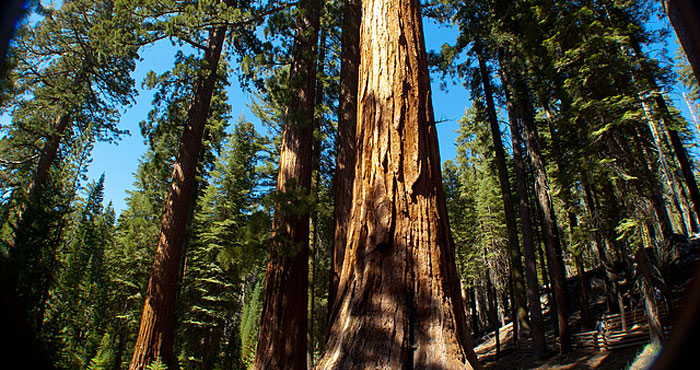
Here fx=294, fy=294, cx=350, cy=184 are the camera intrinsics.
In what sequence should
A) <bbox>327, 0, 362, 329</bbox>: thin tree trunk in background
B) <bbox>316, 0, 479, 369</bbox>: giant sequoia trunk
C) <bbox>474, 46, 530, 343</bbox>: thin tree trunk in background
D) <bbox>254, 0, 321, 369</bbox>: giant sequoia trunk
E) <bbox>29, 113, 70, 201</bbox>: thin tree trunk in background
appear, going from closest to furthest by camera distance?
<bbox>316, 0, 479, 369</bbox>: giant sequoia trunk, <bbox>254, 0, 321, 369</bbox>: giant sequoia trunk, <bbox>327, 0, 362, 329</bbox>: thin tree trunk in background, <bbox>29, 113, 70, 201</bbox>: thin tree trunk in background, <bbox>474, 46, 530, 343</bbox>: thin tree trunk in background

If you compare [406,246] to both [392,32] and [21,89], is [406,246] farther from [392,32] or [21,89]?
[21,89]

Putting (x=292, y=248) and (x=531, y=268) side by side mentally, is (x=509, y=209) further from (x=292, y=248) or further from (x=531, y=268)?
(x=292, y=248)

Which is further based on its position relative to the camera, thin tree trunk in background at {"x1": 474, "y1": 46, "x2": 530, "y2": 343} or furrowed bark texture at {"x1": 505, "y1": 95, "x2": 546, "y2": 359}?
thin tree trunk in background at {"x1": 474, "y1": 46, "x2": 530, "y2": 343}

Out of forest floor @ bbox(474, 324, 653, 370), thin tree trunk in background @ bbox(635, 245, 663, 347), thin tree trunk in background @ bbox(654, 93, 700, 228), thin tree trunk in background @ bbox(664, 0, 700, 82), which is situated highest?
thin tree trunk in background @ bbox(654, 93, 700, 228)

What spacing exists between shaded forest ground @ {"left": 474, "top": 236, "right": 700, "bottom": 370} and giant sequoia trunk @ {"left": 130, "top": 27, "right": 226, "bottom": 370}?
32.9 feet

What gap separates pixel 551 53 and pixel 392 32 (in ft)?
35.5

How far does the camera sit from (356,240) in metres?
2.36

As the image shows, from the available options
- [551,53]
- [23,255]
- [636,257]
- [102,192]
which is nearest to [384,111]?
[23,255]

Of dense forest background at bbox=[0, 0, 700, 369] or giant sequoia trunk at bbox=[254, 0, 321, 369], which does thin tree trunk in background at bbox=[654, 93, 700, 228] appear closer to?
dense forest background at bbox=[0, 0, 700, 369]

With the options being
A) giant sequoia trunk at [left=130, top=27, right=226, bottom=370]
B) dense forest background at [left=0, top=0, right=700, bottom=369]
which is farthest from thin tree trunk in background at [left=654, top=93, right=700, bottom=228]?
giant sequoia trunk at [left=130, top=27, right=226, bottom=370]

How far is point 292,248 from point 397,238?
310 centimetres

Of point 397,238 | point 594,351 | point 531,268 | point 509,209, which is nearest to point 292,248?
point 397,238

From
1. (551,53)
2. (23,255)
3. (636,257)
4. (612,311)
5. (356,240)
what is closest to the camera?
(356,240)

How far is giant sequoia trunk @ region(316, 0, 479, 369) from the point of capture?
72.6 inches
